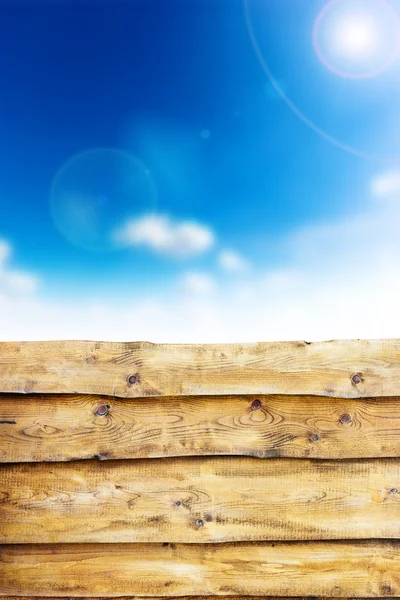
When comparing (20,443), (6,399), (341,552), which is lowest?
(341,552)

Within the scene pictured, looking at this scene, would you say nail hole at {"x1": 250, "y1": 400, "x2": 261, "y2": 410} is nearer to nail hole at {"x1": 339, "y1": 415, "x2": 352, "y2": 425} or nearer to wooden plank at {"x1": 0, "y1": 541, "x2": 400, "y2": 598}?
nail hole at {"x1": 339, "y1": 415, "x2": 352, "y2": 425}

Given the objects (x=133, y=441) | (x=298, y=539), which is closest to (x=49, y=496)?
(x=133, y=441)

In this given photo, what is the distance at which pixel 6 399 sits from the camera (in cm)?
169

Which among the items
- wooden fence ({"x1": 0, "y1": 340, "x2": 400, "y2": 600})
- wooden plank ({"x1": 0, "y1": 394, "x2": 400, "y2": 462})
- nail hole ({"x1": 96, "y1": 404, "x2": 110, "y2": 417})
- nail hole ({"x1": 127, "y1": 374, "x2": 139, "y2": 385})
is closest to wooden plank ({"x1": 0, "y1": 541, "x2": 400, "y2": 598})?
→ wooden fence ({"x1": 0, "y1": 340, "x2": 400, "y2": 600})

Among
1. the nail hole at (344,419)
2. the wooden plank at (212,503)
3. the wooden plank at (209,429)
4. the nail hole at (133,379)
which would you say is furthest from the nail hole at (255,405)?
the nail hole at (133,379)

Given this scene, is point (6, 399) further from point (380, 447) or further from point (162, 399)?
point (380, 447)

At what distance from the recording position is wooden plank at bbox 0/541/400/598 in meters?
1.63

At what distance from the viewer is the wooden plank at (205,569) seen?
5.34 feet

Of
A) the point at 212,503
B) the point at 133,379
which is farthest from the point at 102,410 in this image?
the point at 212,503

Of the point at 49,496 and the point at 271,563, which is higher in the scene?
the point at 49,496

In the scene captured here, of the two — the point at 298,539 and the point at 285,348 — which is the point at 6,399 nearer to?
the point at 285,348

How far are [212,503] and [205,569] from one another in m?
0.24

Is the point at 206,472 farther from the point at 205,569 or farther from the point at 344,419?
the point at 344,419

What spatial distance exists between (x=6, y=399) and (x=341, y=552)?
133cm
